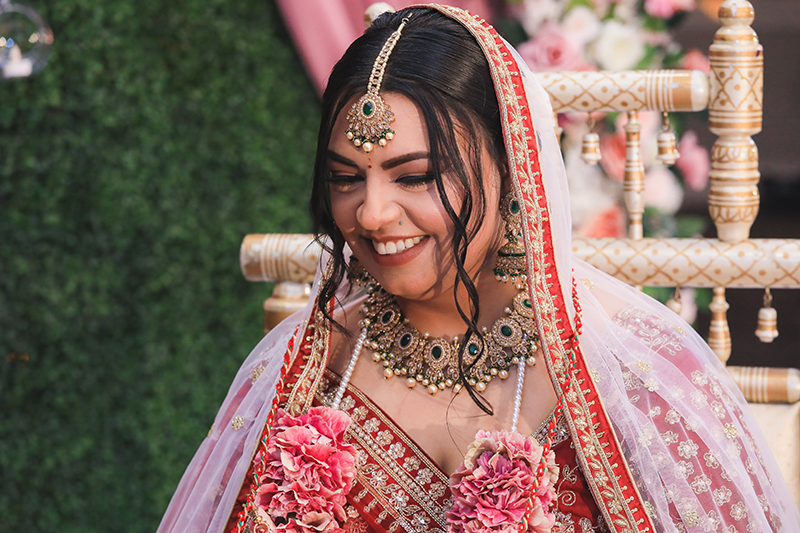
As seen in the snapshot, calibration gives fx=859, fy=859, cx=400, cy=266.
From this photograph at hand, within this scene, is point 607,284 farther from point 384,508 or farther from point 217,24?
point 217,24

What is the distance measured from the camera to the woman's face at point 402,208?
1.28 meters

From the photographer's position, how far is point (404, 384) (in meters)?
1.48

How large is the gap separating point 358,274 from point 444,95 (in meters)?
0.41

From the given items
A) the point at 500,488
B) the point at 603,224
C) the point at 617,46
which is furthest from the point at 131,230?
the point at 500,488

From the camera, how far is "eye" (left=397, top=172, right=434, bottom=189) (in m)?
1.29

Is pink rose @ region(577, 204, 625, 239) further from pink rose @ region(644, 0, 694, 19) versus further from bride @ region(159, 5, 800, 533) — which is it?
bride @ region(159, 5, 800, 533)

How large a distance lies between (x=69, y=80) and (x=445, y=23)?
1825 millimetres

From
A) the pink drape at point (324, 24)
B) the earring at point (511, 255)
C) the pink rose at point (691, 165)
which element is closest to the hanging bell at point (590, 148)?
the earring at point (511, 255)

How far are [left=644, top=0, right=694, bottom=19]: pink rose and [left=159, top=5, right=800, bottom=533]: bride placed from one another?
59.8 inches

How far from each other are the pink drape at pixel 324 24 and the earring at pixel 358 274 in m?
1.51

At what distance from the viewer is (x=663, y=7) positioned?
108 inches

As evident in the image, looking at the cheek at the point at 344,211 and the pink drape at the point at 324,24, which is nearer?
the cheek at the point at 344,211

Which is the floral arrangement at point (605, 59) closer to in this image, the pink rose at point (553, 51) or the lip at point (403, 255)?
the pink rose at point (553, 51)

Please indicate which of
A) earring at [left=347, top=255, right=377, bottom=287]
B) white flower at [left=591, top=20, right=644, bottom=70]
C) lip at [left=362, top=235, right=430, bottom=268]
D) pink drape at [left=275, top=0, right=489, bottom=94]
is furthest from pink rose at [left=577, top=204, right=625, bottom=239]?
lip at [left=362, top=235, right=430, bottom=268]
